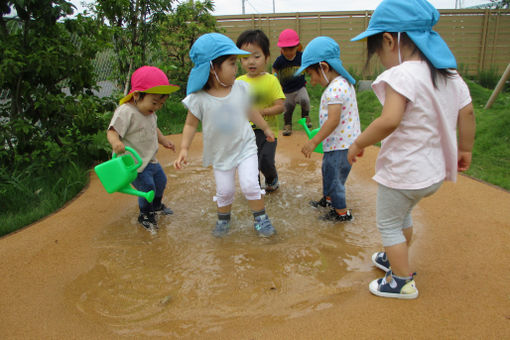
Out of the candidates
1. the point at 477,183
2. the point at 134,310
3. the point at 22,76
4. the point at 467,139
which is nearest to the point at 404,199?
the point at 467,139

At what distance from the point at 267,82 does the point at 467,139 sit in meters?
1.59

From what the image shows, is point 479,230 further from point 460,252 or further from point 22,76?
point 22,76

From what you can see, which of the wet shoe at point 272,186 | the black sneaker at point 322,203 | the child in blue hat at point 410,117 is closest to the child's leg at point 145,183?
the wet shoe at point 272,186

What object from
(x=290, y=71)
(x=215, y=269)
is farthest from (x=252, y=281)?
(x=290, y=71)

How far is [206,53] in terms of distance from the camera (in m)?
2.25

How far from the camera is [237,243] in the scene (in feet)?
8.27

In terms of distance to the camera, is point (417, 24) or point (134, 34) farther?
point (134, 34)

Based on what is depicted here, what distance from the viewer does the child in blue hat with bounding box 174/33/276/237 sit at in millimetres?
2281

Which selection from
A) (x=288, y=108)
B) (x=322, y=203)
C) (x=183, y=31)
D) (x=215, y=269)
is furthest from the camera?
(x=183, y=31)

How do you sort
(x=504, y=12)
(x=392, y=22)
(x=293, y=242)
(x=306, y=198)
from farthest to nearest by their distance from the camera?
1. (x=504, y=12)
2. (x=306, y=198)
3. (x=293, y=242)
4. (x=392, y=22)

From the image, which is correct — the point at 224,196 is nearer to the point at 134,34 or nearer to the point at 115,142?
the point at 115,142

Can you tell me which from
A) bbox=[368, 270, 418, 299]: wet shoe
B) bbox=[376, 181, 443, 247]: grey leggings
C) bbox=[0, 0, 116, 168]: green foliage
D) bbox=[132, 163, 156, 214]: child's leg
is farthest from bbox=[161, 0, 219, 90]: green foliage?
bbox=[368, 270, 418, 299]: wet shoe

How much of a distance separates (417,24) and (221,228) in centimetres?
180

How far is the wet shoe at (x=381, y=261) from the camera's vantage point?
2115mm
